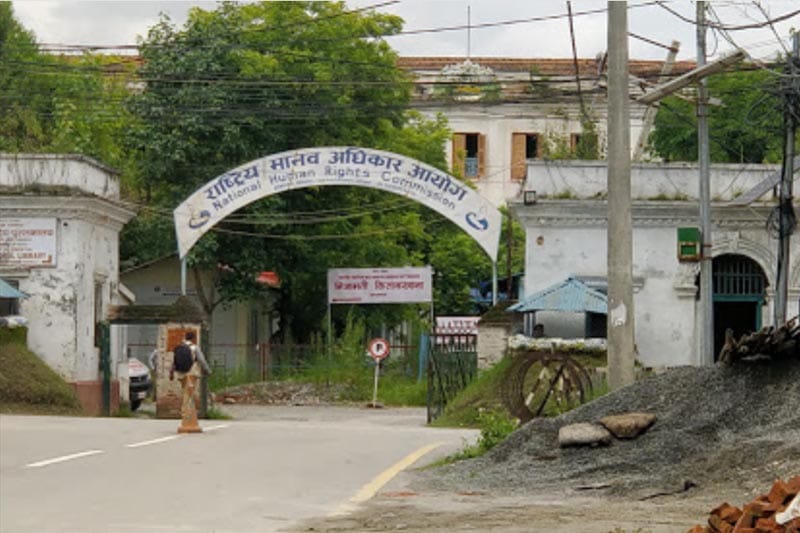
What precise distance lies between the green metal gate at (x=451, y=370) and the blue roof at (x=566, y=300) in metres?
1.33

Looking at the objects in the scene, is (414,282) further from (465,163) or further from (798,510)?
(798,510)

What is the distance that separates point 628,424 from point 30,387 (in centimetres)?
2050

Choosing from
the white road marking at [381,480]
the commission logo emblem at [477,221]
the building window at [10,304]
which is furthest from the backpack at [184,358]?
the commission logo emblem at [477,221]

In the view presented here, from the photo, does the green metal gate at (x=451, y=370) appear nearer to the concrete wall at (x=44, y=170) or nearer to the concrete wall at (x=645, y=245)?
the concrete wall at (x=645, y=245)

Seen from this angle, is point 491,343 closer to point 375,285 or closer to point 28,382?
point 28,382

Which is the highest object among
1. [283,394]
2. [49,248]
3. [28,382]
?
[49,248]

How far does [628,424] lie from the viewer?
18422mm

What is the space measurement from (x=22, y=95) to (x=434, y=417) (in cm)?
2977

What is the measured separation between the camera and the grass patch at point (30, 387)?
35.8 m

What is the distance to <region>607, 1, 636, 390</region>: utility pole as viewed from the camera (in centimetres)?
2194

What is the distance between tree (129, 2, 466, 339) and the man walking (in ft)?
72.2

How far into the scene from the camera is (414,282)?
51719mm

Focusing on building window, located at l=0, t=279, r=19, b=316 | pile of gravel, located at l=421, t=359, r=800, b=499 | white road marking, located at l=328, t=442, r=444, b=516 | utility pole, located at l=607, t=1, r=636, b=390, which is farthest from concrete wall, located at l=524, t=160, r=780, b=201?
pile of gravel, located at l=421, t=359, r=800, b=499

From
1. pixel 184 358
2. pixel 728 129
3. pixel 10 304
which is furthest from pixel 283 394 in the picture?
pixel 184 358
